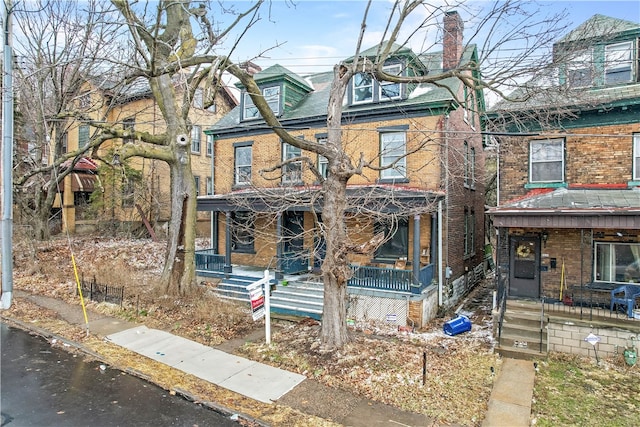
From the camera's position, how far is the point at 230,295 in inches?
603

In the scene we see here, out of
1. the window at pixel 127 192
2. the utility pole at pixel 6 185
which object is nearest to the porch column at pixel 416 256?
the utility pole at pixel 6 185

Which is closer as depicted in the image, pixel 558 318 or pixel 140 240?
pixel 558 318

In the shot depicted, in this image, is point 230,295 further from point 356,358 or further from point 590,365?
point 590,365

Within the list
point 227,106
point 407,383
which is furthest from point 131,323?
point 227,106

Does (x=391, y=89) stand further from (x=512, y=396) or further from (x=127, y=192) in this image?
(x=127, y=192)

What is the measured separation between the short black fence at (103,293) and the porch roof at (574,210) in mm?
11792

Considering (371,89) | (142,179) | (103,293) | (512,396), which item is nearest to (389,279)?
A: (512,396)

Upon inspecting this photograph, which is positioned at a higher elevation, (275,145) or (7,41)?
(7,41)

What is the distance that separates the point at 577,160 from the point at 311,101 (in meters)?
10.9

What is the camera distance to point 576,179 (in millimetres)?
12453

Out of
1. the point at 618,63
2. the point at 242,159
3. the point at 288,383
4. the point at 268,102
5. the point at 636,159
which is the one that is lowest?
the point at 288,383

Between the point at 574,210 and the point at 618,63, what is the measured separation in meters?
5.84

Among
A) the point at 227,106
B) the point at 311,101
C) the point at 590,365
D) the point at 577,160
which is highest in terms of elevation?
the point at 227,106

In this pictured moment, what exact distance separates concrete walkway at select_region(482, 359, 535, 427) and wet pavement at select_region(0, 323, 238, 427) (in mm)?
4351
